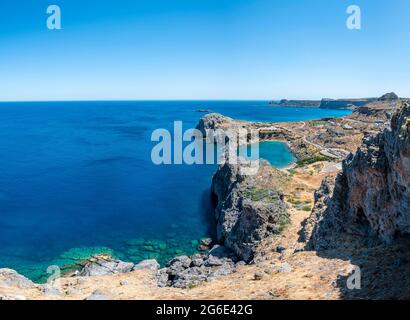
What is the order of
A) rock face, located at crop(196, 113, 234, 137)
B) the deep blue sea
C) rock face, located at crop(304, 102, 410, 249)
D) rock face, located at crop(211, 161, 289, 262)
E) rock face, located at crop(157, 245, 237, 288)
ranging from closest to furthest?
rock face, located at crop(304, 102, 410, 249) → rock face, located at crop(157, 245, 237, 288) → rock face, located at crop(211, 161, 289, 262) → the deep blue sea → rock face, located at crop(196, 113, 234, 137)

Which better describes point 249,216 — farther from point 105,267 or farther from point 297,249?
point 105,267

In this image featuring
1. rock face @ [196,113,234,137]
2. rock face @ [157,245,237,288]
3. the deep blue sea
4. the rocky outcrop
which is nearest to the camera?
the rocky outcrop

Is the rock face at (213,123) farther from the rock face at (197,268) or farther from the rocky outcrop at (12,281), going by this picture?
the rocky outcrop at (12,281)

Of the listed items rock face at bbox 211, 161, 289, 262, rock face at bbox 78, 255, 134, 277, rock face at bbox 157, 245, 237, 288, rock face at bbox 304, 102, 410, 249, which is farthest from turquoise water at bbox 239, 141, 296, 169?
rock face at bbox 304, 102, 410, 249

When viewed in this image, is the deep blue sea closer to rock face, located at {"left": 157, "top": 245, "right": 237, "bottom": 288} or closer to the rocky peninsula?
rock face, located at {"left": 157, "top": 245, "right": 237, "bottom": 288}
